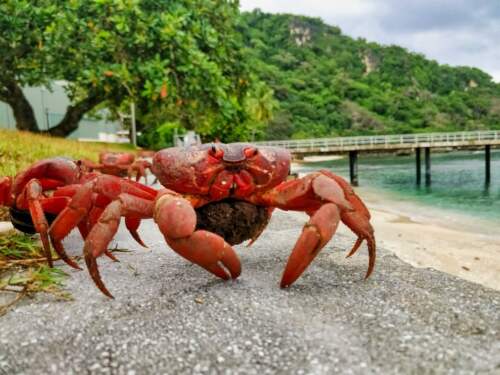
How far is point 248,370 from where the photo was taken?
224cm

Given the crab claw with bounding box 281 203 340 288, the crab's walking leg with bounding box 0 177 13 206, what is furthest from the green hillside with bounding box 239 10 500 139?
the crab claw with bounding box 281 203 340 288

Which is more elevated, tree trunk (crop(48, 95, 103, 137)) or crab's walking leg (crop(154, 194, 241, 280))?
tree trunk (crop(48, 95, 103, 137))

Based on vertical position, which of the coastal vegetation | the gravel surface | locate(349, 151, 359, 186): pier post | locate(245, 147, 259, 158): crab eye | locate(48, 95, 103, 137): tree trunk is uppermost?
the coastal vegetation

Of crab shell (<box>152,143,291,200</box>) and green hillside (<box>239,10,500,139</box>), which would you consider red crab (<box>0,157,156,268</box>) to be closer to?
crab shell (<box>152,143,291,200</box>)

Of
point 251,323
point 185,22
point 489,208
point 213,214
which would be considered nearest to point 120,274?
point 213,214

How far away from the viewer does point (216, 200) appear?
137 inches

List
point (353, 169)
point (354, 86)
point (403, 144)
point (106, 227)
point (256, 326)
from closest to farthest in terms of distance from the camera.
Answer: point (256, 326) → point (106, 227) → point (353, 169) → point (403, 144) → point (354, 86)

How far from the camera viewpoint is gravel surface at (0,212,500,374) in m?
2.32

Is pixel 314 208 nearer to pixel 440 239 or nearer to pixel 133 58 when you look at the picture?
pixel 440 239

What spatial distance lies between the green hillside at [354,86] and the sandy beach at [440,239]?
5345 cm

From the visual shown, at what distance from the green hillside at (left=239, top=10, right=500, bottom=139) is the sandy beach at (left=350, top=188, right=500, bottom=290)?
53.4m

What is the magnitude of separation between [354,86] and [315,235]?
3770 inches

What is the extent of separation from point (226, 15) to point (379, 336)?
49.6 ft

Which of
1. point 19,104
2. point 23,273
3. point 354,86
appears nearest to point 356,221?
point 23,273
